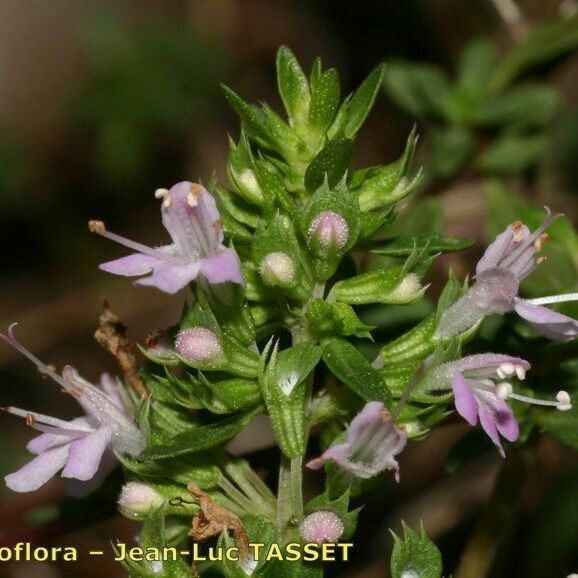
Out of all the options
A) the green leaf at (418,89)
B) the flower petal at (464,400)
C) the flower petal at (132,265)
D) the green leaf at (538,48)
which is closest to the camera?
the flower petal at (464,400)

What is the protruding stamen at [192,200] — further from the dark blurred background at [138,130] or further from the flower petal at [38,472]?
the dark blurred background at [138,130]

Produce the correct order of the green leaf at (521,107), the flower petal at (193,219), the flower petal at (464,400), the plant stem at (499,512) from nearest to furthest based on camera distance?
1. the flower petal at (464,400)
2. the flower petal at (193,219)
3. the plant stem at (499,512)
4. the green leaf at (521,107)

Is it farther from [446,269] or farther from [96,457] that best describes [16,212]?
[96,457]

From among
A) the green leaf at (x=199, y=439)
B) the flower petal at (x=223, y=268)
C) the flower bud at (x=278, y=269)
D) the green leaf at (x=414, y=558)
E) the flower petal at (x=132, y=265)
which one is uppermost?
the flower petal at (x=132, y=265)

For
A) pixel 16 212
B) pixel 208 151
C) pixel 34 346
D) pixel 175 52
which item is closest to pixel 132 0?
pixel 175 52

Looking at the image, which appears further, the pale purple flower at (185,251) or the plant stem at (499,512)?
the plant stem at (499,512)

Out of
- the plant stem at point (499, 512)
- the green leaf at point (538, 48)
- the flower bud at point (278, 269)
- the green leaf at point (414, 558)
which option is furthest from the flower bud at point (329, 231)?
the green leaf at point (538, 48)

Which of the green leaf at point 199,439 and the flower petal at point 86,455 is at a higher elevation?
the flower petal at point 86,455
